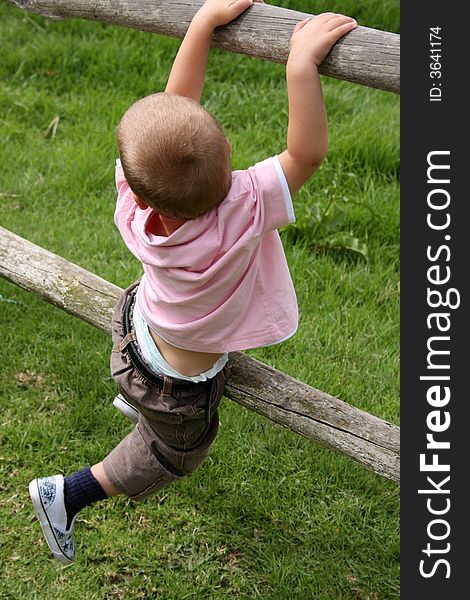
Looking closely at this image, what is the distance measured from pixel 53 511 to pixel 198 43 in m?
1.43

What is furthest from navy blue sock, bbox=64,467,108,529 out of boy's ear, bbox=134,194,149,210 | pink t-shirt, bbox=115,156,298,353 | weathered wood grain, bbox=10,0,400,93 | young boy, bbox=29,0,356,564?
weathered wood grain, bbox=10,0,400,93

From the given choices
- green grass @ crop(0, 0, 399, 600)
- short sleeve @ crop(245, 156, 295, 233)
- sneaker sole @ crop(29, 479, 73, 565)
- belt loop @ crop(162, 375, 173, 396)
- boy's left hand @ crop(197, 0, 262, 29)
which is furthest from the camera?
green grass @ crop(0, 0, 399, 600)

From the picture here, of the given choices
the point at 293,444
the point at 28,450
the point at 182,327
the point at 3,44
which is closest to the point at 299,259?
the point at 293,444

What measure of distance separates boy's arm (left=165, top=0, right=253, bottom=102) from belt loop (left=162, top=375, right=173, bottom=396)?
765 mm

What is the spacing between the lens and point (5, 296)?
4.27 meters

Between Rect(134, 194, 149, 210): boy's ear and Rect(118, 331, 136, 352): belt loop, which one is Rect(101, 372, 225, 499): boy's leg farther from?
Rect(134, 194, 149, 210): boy's ear

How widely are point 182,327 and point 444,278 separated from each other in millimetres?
664

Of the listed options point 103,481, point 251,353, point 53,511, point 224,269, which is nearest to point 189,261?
point 224,269

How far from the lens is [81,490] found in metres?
2.97

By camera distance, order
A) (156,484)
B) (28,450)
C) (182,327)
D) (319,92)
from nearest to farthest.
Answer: (319,92)
(182,327)
(156,484)
(28,450)

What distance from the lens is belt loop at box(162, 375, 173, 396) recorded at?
8.86 ft

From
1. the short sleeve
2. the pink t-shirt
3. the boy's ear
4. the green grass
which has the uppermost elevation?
the short sleeve

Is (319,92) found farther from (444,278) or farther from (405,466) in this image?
(405,466)

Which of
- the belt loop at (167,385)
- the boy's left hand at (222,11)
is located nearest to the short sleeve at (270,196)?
the boy's left hand at (222,11)
